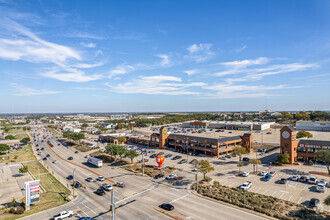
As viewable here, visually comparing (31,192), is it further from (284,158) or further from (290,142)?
(290,142)

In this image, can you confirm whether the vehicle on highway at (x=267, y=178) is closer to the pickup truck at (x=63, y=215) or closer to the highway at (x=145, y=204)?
the highway at (x=145, y=204)

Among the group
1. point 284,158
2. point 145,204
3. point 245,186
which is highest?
point 284,158

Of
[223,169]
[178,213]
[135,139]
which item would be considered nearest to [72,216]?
[178,213]

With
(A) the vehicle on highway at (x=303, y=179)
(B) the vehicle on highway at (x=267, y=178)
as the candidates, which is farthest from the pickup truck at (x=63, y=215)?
(A) the vehicle on highway at (x=303, y=179)

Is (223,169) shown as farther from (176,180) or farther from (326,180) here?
(326,180)

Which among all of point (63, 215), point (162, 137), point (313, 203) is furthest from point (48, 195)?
point (162, 137)

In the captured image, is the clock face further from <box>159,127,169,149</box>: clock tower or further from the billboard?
the billboard

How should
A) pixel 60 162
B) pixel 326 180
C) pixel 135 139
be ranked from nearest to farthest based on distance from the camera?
pixel 326 180, pixel 60 162, pixel 135 139
